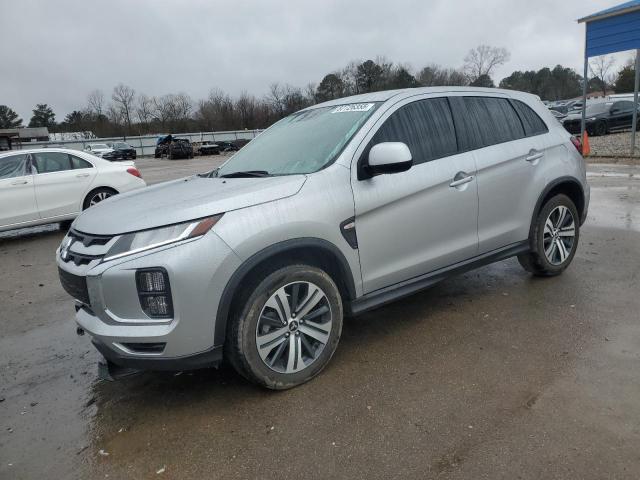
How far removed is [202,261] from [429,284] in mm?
1792

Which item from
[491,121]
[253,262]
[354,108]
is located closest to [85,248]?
[253,262]

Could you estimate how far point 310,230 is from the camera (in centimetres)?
302

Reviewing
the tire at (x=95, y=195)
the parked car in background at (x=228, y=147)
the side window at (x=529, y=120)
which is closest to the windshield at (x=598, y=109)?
the side window at (x=529, y=120)

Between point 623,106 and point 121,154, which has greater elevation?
point 623,106

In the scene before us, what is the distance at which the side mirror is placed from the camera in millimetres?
3137

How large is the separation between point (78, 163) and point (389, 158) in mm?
7560

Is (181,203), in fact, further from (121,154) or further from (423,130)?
(121,154)

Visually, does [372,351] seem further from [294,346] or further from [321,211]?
[321,211]

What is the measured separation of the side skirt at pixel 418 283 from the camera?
11.0 ft

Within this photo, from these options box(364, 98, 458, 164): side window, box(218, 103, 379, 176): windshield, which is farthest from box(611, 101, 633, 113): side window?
box(218, 103, 379, 176): windshield

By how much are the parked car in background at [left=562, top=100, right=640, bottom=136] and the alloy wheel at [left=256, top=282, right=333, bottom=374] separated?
2122 cm

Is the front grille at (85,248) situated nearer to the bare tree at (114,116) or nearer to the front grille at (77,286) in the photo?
the front grille at (77,286)

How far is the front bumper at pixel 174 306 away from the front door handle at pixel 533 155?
114 inches

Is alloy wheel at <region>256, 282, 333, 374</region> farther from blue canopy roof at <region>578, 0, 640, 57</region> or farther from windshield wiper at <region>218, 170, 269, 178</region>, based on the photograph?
blue canopy roof at <region>578, 0, 640, 57</region>
